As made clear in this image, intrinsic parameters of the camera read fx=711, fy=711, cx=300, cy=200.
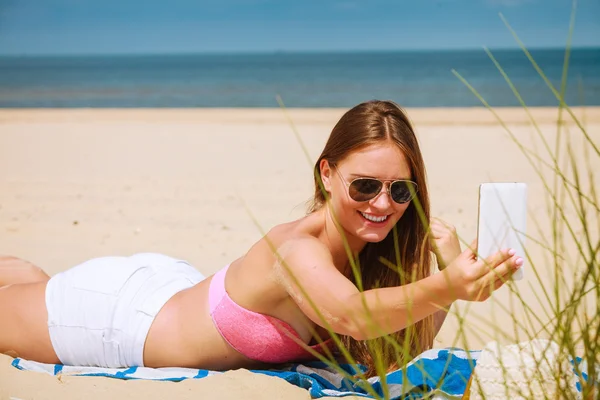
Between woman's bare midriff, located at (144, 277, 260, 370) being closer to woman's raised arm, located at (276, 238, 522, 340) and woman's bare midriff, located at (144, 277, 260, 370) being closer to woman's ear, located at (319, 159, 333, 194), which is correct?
woman's raised arm, located at (276, 238, 522, 340)

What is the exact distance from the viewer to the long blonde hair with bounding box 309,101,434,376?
250 cm

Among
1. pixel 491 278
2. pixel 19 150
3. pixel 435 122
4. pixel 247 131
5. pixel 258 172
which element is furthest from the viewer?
pixel 435 122

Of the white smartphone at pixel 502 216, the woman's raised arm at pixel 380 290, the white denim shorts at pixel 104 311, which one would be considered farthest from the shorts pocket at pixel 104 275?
the white smartphone at pixel 502 216

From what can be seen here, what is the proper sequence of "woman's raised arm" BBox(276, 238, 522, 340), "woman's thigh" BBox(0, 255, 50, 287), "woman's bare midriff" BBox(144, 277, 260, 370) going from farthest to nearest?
"woman's thigh" BBox(0, 255, 50, 287), "woman's bare midriff" BBox(144, 277, 260, 370), "woman's raised arm" BBox(276, 238, 522, 340)

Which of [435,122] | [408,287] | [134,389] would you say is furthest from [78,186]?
[435,122]

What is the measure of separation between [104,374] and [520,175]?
608 centimetres

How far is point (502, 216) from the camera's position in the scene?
1.79m

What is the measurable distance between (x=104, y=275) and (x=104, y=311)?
0.56ft

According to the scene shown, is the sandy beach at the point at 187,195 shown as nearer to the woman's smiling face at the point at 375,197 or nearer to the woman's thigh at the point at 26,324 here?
the woman's thigh at the point at 26,324

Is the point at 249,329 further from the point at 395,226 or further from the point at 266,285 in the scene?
the point at 395,226

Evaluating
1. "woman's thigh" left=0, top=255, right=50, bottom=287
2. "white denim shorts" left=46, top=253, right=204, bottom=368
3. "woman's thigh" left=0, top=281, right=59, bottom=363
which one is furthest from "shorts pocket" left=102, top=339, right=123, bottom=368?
"woman's thigh" left=0, top=255, right=50, bottom=287

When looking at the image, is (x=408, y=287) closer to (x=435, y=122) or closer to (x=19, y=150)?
(x=19, y=150)

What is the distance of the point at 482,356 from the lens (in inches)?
77.0

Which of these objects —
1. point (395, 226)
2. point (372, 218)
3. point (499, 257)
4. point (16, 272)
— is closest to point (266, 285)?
point (372, 218)
